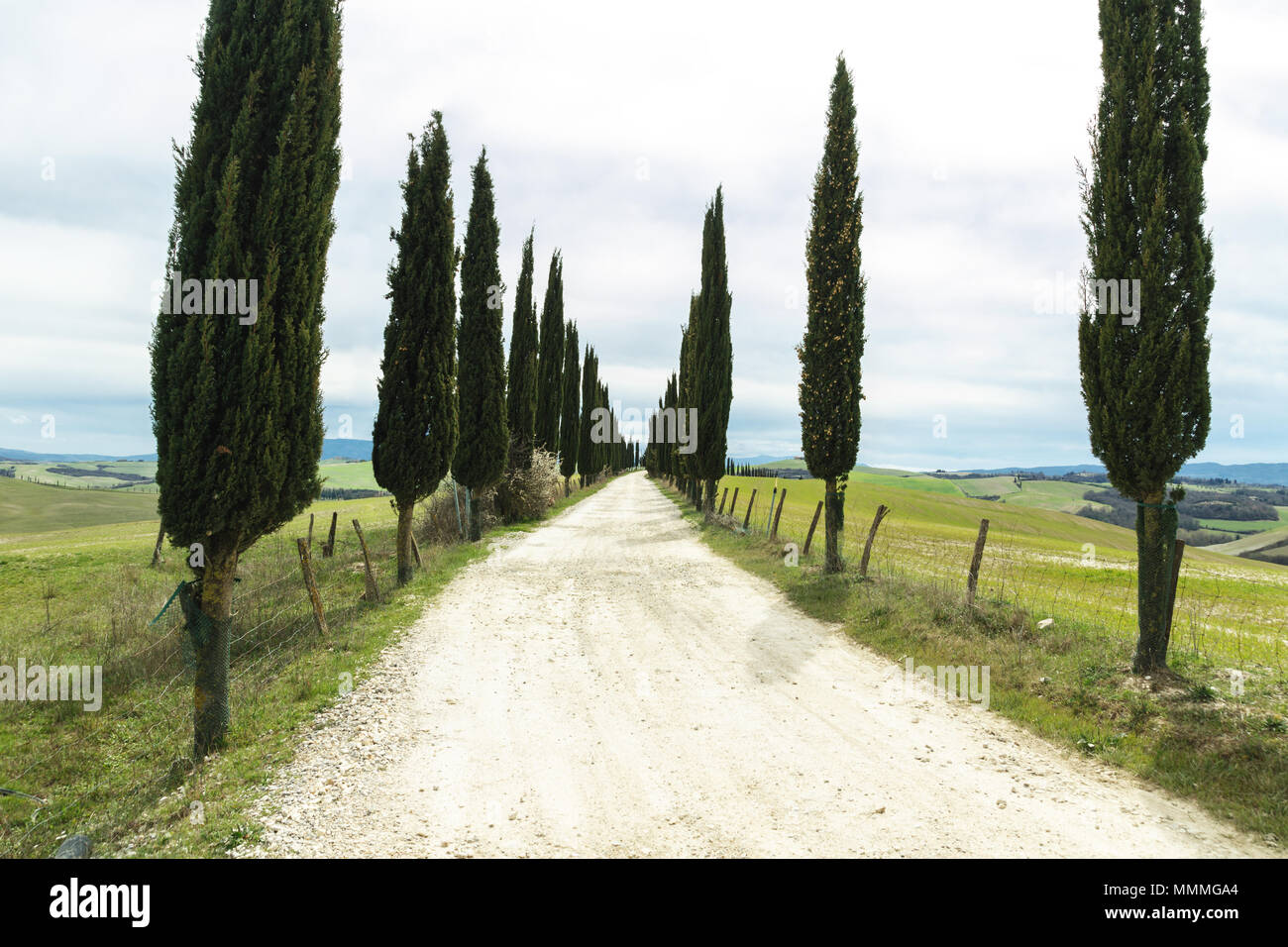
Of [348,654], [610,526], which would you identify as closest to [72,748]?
[348,654]

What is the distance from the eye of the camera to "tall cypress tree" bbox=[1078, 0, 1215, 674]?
21.1ft

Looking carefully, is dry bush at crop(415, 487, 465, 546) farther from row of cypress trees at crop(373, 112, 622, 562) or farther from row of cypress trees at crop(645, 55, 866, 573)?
row of cypress trees at crop(645, 55, 866, 573)

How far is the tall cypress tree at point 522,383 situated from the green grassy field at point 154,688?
734 cm

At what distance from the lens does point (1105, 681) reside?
20.4 ft

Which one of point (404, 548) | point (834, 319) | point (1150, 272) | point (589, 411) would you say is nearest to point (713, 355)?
point (834, 319)

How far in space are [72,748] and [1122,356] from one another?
12.5 m

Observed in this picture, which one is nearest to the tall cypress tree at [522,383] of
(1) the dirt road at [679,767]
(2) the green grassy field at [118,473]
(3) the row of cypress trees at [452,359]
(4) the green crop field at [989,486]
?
(3) the row of cypress trees at [452,359]

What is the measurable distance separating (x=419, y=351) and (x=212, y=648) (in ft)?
27.1

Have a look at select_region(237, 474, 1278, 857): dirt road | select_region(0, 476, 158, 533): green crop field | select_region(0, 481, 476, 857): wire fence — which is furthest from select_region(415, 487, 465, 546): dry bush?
select_region(0, 476, 158, 533): green crop field

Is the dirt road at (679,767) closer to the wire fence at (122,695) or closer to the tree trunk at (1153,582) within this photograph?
the wire fence at (122,695)

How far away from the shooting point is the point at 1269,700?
5.39 metres

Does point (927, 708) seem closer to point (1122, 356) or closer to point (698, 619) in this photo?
point (698, 619)

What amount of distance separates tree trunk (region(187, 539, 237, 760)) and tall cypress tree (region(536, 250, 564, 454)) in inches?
986

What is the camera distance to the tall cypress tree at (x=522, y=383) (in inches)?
911
